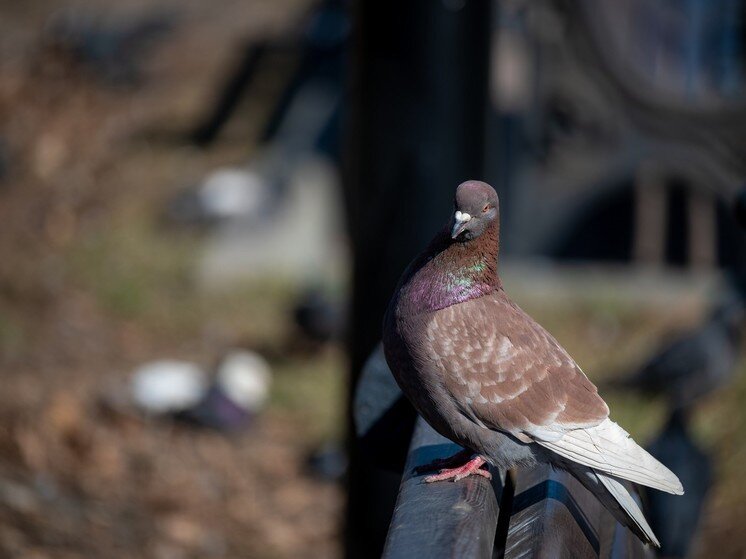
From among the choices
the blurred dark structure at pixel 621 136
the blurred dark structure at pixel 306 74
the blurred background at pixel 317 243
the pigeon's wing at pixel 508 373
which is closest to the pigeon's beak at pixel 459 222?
the pigeon's wing at pixel 508 373

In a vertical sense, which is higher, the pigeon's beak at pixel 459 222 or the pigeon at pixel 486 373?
the pigeon's beak at pixel 459 222

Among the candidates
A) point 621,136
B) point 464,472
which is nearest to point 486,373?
point 464,472

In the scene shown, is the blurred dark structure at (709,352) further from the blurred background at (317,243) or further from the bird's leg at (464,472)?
the bird's leg at (464,472)

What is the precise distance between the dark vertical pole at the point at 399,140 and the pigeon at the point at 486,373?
5.04 ft

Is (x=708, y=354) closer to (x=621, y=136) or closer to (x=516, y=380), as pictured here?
(x=621, y=136)

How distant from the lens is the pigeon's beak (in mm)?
1737

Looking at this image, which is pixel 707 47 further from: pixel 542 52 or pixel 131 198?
pixel 131 198

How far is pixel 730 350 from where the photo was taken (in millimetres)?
5055

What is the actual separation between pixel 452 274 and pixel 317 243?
5.87 metres

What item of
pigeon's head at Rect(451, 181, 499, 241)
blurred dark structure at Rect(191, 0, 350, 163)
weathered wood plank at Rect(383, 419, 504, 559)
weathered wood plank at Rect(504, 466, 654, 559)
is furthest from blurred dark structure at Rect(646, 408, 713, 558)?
blurred dark structure at Rect(191, 0, 350, 163)

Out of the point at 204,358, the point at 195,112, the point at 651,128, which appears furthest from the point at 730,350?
the point at 195,112

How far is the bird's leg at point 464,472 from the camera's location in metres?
1.87

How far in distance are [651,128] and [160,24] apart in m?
7.13

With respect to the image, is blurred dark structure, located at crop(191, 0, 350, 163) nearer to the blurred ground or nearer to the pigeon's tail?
the blurred ground
